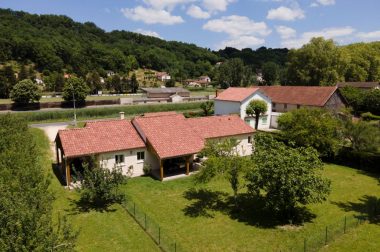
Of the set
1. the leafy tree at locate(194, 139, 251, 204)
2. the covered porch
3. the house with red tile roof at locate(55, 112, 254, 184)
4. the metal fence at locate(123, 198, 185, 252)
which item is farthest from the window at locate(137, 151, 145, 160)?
the leafy tree at locate(194, 139, 251, 204)

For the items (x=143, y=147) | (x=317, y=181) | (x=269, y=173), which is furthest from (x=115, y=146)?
(x=317, y=181)

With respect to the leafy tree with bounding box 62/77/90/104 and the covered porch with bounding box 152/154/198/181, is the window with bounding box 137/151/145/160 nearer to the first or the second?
the covered porch with bounding box 152/154/198/181

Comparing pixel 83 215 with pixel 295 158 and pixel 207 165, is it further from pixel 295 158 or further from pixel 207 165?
pixel 295 158

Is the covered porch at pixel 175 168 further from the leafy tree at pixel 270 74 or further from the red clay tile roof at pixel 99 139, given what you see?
the leafy tree at pixel 270 74

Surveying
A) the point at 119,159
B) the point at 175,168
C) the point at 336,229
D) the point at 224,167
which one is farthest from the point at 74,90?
the point at 336,229

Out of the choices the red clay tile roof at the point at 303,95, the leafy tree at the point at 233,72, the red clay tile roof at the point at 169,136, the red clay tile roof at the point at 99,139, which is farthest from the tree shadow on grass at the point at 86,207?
the leafy tree at the point at 233,72

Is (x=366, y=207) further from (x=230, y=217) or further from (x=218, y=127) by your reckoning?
(x=218, y=127)
